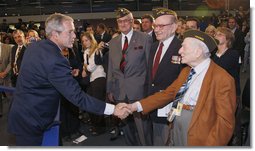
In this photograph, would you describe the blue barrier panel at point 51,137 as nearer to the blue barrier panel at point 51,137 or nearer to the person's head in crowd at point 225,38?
the blue barrier panel at point 51,137

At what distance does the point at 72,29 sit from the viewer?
2621 millimetres

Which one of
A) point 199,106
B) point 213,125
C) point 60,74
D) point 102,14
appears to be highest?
point 102,14

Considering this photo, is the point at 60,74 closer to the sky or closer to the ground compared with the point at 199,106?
closer to the sky

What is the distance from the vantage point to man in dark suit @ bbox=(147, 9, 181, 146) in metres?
3.08

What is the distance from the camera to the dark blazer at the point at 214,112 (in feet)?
6.86

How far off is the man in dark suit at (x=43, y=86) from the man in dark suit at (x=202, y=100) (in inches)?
34.4

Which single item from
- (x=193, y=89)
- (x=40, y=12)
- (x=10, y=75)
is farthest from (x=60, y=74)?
(x=40, y=12)

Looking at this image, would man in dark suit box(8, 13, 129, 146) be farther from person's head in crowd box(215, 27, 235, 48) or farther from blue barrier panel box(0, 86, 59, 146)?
person's head in crowd box(215, 27, 235, 48)

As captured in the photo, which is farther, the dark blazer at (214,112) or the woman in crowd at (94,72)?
the woman in crowd at (94,72)

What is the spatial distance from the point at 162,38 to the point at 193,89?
3.31 feet

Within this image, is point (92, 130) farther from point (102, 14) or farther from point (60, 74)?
point (102, 14)

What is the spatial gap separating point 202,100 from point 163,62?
101cm

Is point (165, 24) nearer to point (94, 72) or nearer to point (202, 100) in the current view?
point (202, 100)

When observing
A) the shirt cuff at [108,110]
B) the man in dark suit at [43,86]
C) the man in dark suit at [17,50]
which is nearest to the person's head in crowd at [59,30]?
the man in dark suit at [43,86]
